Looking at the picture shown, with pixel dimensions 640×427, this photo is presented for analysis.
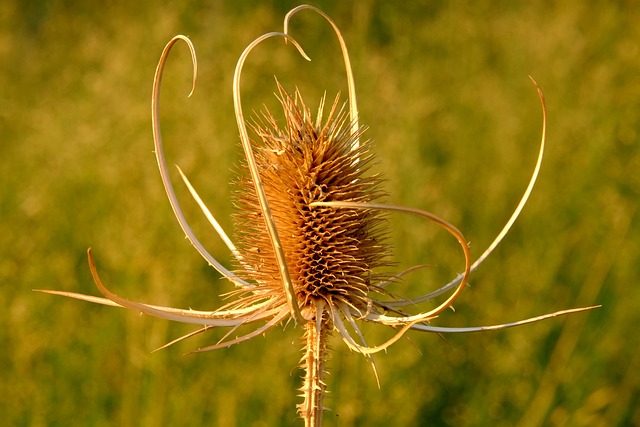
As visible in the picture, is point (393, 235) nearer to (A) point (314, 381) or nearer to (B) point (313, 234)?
(B) point (313, 234)

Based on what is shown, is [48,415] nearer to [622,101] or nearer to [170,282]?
[170,282]

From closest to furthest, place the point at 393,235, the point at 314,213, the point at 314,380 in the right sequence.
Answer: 1. the point at 314,380
2. the point at 314,213
3. the point at 393,235

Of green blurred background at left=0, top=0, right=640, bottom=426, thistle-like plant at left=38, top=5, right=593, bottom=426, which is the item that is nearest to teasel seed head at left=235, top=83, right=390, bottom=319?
thistle-like plant at left=38, top=5, right=593, bottom=426

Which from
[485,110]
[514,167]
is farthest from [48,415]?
[485,110]

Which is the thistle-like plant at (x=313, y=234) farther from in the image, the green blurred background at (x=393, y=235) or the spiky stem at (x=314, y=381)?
the green blurred background at (x=393, y=235)

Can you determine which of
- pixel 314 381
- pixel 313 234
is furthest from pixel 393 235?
pixel 314 381

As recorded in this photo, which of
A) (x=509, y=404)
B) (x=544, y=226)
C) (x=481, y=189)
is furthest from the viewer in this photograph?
(x=481, y=189)

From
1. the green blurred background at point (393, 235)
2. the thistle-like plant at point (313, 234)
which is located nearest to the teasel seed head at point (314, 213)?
the thistle-like plant at point (313, 234)
